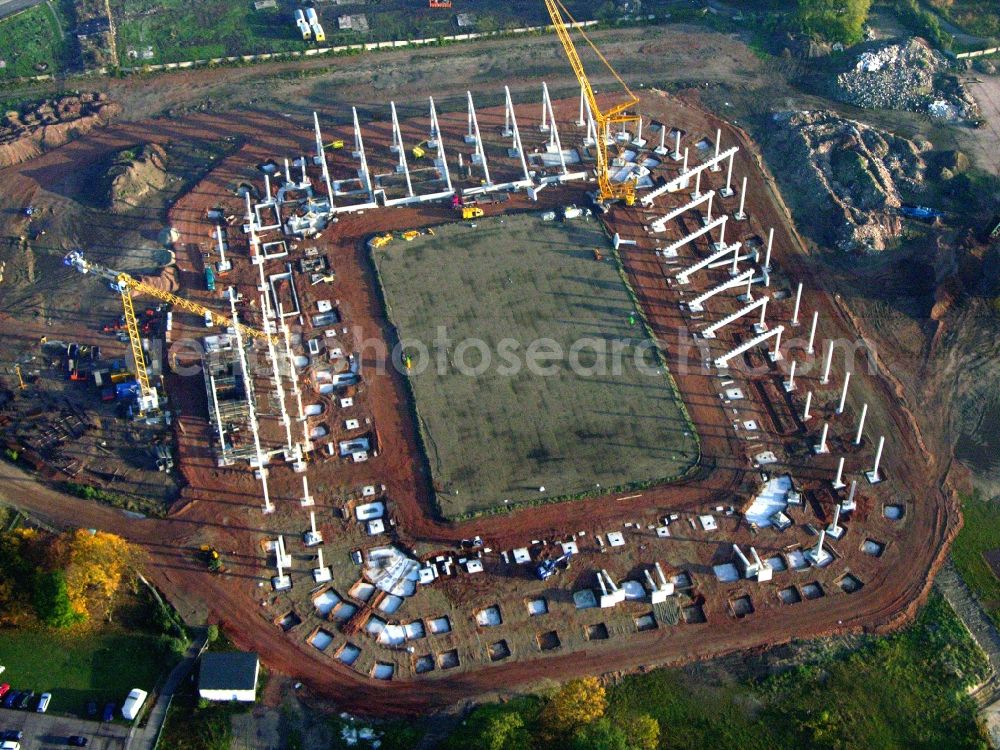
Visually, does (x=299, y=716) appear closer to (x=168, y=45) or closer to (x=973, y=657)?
(x=973, y=657)

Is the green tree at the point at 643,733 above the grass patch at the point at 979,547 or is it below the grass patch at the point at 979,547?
above

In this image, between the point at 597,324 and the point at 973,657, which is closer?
the point at 973,657

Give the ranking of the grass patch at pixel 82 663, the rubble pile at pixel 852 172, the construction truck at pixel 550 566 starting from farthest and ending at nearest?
the rubble pile at pixel 852 172 → the construction truck at pixel 550 566 → the grass patch at pixel 82 663

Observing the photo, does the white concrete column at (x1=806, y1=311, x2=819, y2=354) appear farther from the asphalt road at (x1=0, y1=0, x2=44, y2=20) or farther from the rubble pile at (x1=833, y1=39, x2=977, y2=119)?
the asphalt road at (x1=0, y1=0, x2=44, y2=20)

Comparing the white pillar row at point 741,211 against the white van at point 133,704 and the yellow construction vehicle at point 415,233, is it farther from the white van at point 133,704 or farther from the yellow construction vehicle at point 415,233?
the white van at point 133,704

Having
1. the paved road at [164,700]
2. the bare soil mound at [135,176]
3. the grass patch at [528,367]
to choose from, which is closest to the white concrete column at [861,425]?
the grass patch at [528,367]

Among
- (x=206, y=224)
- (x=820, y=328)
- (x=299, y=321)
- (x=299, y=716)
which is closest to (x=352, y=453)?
(x=299, y=321)
